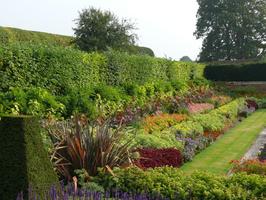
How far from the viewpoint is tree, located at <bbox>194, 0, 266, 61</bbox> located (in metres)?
56.1

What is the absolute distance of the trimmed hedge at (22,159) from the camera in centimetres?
534

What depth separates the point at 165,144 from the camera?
10859 mm

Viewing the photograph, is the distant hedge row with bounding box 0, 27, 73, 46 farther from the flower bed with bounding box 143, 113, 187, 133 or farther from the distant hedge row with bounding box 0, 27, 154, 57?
the flower bed with bounding box 143, 113, 187, 133

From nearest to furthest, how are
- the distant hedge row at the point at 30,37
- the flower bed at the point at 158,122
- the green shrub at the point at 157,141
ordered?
1. the green shrub at the point at 157,141
2. the flower bed at the point at 158,122
3. the distant hedge row at the point at 30,37

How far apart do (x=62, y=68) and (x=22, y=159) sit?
9.49 metres

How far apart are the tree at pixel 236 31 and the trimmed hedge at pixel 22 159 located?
171 ft

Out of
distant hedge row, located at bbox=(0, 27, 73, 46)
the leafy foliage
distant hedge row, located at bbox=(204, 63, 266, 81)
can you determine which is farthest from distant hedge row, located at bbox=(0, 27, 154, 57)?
distant hedge row, located at bbox=(204, 63, 266, 81)

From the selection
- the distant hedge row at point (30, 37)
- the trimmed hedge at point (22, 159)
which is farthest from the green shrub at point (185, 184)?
the distant hedge row at point (30, 37)

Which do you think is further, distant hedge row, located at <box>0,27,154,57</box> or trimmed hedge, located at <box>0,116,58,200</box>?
distant hedge row, located at <box>0,27,154,57</box>

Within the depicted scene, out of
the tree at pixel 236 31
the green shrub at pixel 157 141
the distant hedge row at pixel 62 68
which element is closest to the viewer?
the green shrub at pixel 157 141

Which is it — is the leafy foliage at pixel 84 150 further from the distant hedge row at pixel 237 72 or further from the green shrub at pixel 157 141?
the distant hedge row at pixel 237 72

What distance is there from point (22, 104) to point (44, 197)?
6.17m

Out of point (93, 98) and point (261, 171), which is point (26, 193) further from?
point (93, 98)

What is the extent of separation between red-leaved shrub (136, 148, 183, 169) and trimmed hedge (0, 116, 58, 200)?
2796 mm
